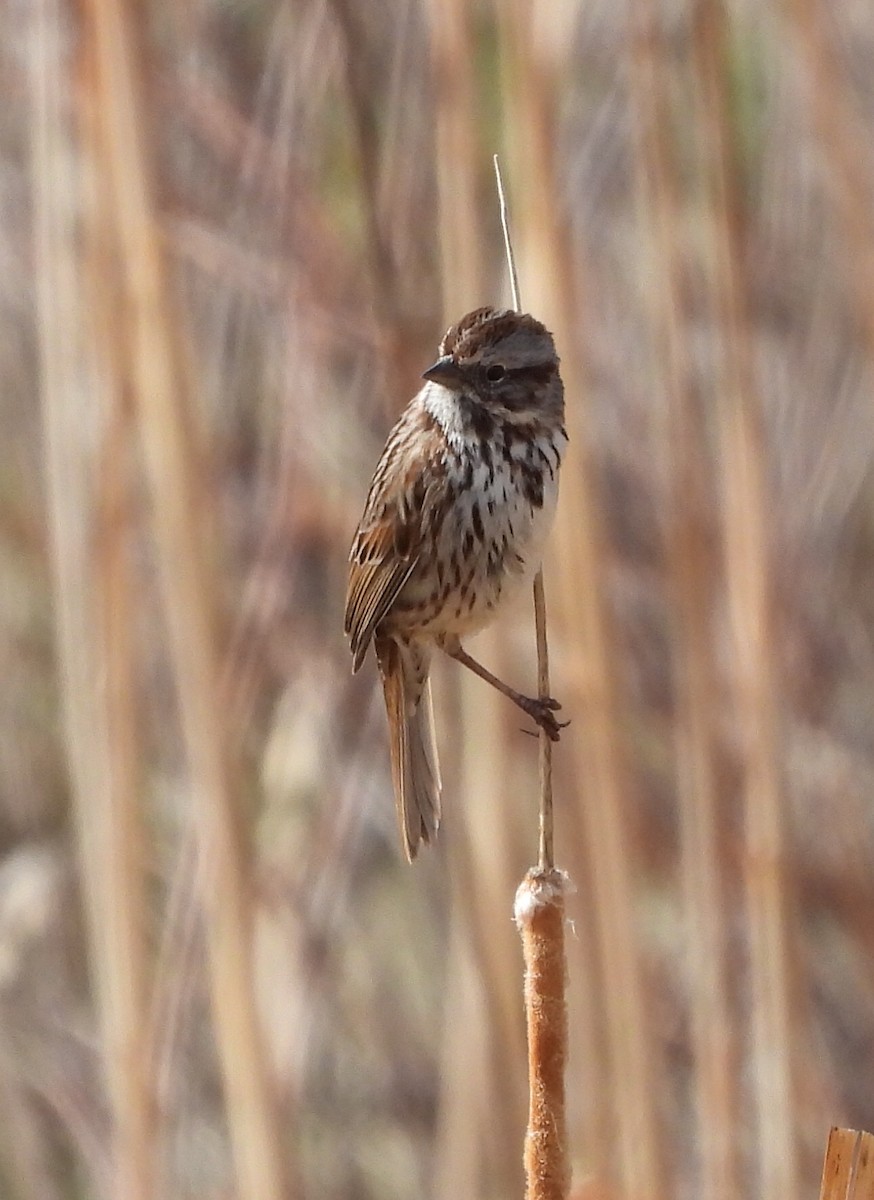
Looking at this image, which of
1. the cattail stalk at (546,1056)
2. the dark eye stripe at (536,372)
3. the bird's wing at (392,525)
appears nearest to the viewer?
the cattail stalk at (546,1056)

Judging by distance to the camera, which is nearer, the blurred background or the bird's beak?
the bird's beak

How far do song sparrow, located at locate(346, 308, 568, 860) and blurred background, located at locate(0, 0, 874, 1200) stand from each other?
0.05m

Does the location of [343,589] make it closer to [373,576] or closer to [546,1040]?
[373,576]

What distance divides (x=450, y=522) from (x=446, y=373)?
0.24 meters

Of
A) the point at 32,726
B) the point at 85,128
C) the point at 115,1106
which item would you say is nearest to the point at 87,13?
the point at 85,128

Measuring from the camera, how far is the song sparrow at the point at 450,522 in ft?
5.80

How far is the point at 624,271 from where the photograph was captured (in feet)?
8.79

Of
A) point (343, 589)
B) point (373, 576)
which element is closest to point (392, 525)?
point (373, 576)

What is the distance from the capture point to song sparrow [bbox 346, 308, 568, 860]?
1769mm

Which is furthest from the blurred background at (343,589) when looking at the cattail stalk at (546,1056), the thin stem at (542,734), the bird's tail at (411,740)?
the cattail stalk at (546,1056)

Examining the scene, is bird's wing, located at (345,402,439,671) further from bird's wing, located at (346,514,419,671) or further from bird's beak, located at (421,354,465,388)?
bird's beak, located at (421,354,465,388)

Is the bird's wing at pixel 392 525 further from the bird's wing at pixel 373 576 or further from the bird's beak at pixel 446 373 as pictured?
the bird's beak at pixel 446 373

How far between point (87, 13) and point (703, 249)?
1236 mm

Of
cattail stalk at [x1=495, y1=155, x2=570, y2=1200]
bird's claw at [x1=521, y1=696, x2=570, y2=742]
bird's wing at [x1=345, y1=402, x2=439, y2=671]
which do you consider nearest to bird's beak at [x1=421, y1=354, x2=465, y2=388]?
bird's wing at [x1=345, y1=402, x2=439, y2=671]
